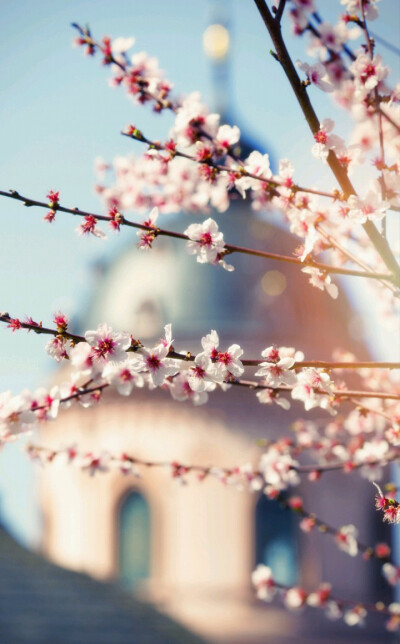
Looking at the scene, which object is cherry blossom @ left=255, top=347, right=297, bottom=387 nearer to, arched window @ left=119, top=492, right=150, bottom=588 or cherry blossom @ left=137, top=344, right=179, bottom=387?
cherry blossom @ left=137, top=344, right=179, bottom=387

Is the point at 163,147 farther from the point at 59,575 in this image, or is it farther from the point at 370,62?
the point at 59,575

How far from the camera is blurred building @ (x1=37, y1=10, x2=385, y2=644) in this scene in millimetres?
17500

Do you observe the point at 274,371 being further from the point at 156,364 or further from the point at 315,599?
the point at 315,599

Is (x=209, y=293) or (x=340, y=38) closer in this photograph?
(x=340, y=38)

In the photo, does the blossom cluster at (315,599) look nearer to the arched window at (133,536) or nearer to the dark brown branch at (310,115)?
the dark brown branch at (310,115)

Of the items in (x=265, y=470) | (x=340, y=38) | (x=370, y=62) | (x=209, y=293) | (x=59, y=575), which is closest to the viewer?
(x=370, y=62)

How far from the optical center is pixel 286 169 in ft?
10.8

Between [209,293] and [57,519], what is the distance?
728 centimetres

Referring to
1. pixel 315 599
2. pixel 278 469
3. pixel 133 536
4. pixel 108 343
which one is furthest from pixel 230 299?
Answer: pixel 108 343

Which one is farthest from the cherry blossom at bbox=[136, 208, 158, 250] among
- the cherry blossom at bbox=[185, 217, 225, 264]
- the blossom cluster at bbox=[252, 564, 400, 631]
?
the blossom cluster at bbox=[252, 564, 400, 631]

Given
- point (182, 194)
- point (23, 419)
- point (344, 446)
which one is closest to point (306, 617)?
point (344, 446)

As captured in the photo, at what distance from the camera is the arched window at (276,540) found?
60.6ft

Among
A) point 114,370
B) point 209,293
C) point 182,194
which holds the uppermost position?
point 209,293

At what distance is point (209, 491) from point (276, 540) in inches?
93.5
